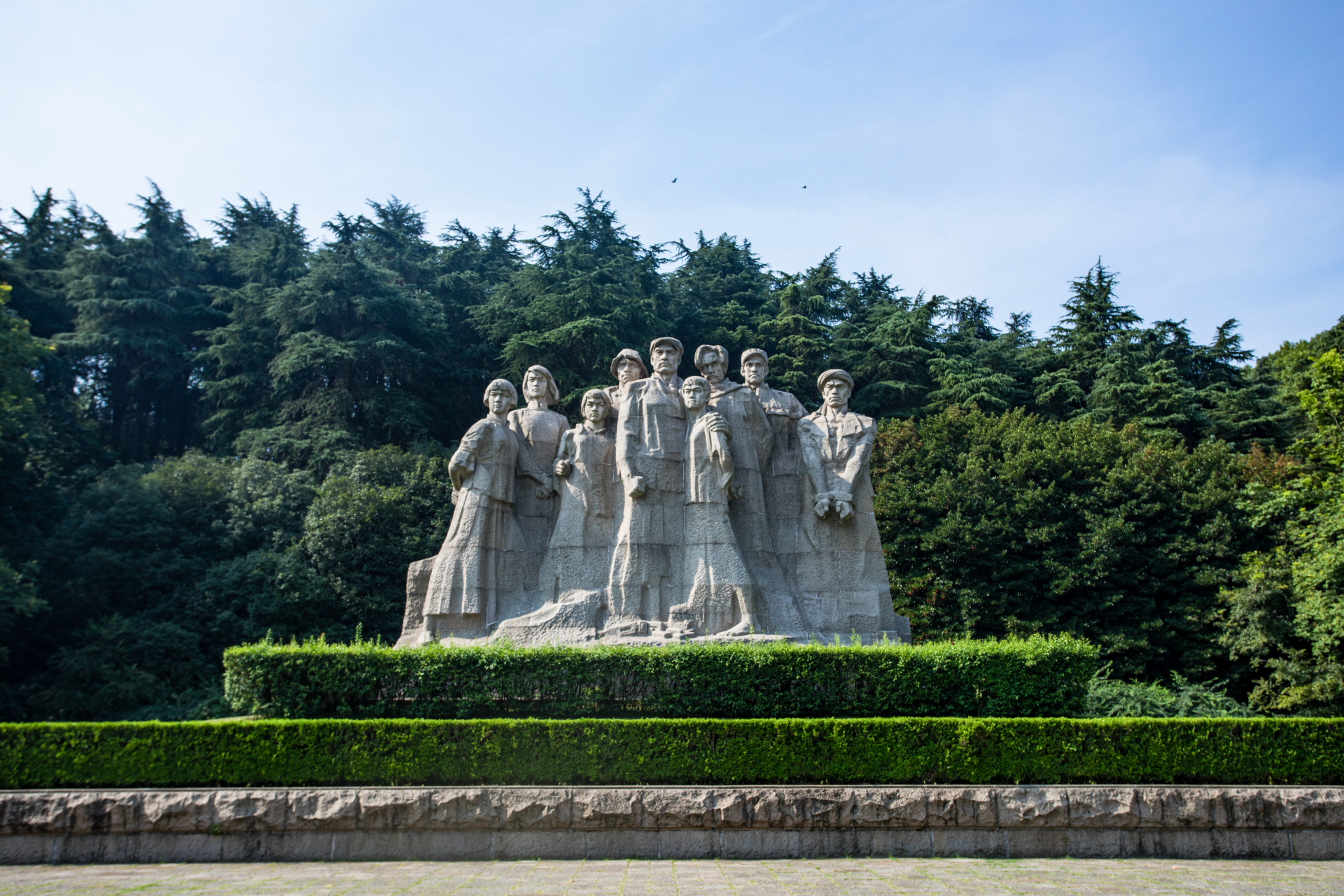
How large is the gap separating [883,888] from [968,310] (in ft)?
106

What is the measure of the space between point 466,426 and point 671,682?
68.7 feet

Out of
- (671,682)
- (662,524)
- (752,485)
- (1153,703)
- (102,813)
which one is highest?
(752,485)

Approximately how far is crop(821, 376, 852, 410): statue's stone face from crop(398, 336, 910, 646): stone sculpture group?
19 mm

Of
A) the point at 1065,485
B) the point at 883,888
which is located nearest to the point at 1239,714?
the point at 1065,485

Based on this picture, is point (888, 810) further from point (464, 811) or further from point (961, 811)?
point (464, 811)

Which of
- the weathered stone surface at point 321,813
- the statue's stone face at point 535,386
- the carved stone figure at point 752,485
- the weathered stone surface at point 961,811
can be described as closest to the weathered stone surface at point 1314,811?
the weathered stone surface at point 961,811

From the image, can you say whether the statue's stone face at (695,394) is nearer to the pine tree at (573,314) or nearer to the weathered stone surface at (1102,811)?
the weathered stone surface at (1102,811)

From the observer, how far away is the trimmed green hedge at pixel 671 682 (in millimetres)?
8875

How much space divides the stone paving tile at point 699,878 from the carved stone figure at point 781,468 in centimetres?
527

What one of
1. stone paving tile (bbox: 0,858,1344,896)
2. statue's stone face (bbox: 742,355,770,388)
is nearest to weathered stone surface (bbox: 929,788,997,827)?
stone paving tile (bbox: 0,858,1344,896)

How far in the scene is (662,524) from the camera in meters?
11.5

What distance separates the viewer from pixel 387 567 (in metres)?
21.3

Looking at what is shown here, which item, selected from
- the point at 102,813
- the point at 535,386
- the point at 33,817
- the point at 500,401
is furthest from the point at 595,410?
the point at 33,817

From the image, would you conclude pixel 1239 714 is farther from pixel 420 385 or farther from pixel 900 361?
pixel 420 385
